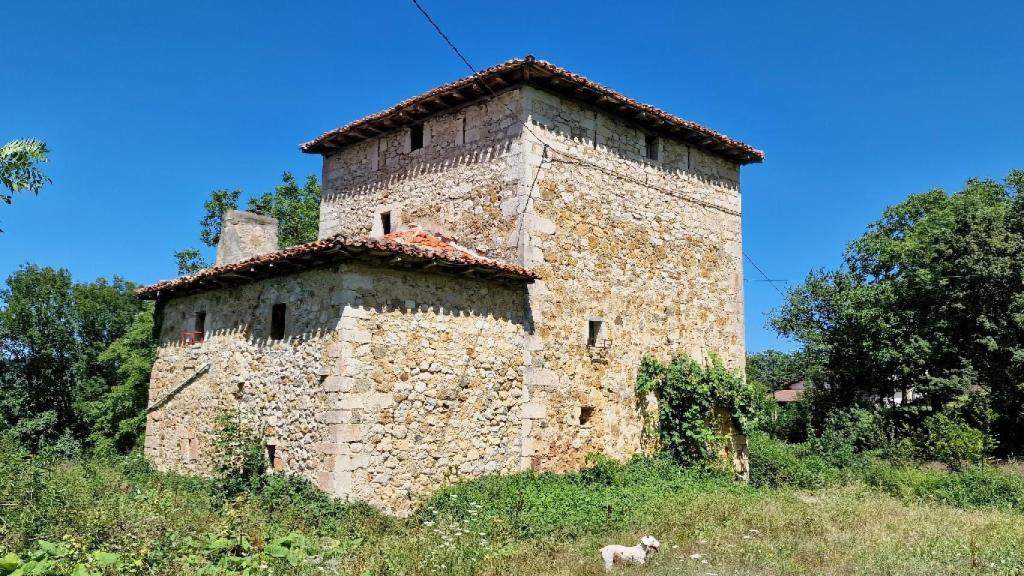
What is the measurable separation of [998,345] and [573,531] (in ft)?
61.3

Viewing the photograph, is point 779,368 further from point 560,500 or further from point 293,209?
point 560,500

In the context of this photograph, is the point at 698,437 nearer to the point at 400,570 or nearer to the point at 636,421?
the point at 636,421

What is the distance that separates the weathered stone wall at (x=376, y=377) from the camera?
11.3 meters

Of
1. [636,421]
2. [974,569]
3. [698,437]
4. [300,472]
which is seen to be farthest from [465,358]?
[974,569]

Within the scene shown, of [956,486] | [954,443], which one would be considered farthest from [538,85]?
[954,443]

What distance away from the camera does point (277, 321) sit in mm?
12961

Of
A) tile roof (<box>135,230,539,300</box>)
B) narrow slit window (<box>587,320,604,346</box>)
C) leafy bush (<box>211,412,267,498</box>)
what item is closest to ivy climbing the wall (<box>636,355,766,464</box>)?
narrow slit window (<box>587,320,604,346</box>)

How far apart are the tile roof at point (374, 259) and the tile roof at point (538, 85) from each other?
2795 mm

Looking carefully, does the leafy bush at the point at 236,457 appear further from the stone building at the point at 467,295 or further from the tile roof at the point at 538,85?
the tile roof at the point at 538,85

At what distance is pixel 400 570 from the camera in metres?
8.02

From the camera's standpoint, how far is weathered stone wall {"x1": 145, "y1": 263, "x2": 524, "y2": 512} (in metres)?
11.3

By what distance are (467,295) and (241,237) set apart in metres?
6.32

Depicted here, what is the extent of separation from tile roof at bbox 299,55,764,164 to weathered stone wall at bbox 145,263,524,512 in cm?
400

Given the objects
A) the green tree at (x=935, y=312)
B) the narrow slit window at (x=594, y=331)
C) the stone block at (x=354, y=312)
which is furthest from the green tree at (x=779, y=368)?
the stone block at (x=354, y=312)
